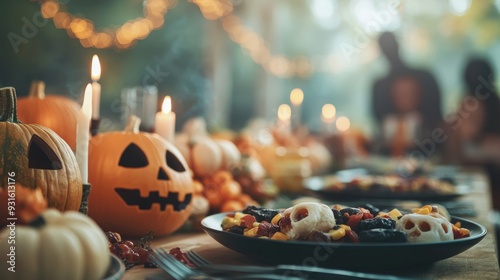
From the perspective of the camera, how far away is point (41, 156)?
1414 mm

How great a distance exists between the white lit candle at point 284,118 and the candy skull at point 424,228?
7.43 ft

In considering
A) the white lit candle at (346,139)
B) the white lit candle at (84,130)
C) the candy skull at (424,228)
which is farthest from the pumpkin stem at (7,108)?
the white lit candle at (346,139)

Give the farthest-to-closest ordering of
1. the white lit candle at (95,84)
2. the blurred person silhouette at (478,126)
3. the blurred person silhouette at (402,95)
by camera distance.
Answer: the blurred person silhouette at (402,95) < the blurred person silhouette at (478,126) < the white lit candle at (95,84)

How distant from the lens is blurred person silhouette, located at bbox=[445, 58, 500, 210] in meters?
6.52

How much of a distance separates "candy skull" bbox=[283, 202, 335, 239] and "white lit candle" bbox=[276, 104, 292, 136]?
7.49 feet

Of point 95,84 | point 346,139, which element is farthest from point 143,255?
point 346,139

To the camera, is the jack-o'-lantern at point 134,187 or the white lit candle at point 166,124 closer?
the jack-o'-lantern at point 134,187

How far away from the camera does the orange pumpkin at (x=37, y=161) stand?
134 cm

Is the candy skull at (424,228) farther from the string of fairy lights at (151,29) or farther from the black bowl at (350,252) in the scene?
the string of fairy lights at (151,29)

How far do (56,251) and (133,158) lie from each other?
858 millimetres

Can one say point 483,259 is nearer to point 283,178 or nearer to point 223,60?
point 283,178

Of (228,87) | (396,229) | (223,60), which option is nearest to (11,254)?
(396,229)

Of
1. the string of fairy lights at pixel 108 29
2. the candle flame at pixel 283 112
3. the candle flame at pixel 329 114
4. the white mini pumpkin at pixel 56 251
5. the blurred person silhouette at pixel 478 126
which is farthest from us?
Answer: the blurred person silhouette at pixel 478 126

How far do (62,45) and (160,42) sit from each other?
1556 mm
